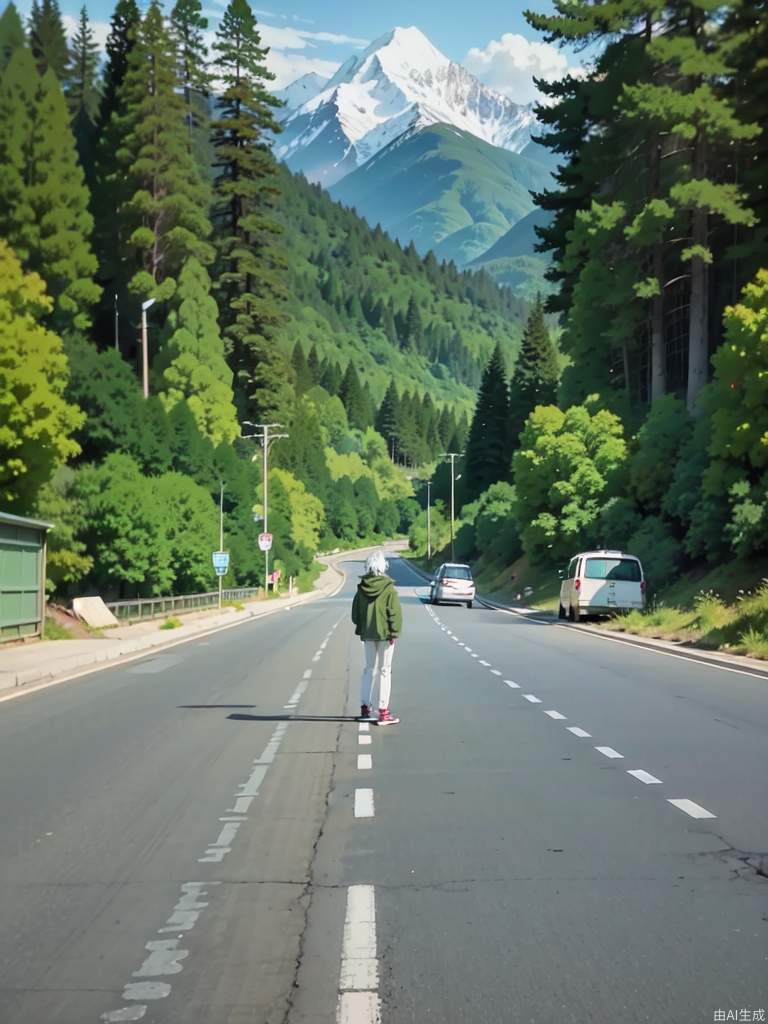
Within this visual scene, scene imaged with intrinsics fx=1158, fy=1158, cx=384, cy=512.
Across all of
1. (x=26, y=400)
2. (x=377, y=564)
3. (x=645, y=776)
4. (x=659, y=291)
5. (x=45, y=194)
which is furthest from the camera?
(x=45, y=194)

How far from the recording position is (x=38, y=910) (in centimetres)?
589

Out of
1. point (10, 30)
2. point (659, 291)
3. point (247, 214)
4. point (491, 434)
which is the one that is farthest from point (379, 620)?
point (10, 30)

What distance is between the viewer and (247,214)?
8306 cm

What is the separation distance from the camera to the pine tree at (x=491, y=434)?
4294 inches

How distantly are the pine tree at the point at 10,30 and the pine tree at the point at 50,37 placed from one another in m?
2.59

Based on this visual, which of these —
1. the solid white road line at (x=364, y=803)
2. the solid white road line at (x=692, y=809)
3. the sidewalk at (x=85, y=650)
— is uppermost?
the solid white road line at (x=692, y=809)

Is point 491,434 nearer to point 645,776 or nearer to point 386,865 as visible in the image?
point 645,776

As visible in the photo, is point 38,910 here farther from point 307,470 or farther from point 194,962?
point 307,470

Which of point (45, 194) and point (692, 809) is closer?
point (692, 809)

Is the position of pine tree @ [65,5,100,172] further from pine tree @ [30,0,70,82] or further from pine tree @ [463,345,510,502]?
pine tree @ [463,345,510,502]

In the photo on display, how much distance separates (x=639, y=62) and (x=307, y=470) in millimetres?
A: 132142

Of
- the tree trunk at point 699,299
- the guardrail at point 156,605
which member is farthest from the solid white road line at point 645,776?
the tree trunk at point 699,299

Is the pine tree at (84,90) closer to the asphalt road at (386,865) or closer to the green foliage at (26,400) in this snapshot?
the green foliage at (26,400)

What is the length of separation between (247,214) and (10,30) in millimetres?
35592
